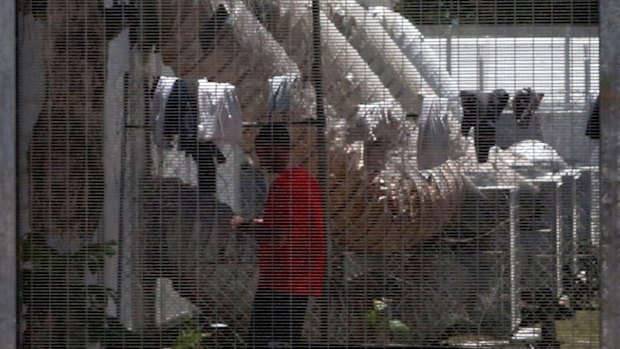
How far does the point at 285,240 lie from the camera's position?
5422mm

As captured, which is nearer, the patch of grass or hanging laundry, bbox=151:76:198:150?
the patch of grass

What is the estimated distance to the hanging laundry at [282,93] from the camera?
17.7ft

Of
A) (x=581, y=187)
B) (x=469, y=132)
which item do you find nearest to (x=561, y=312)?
(x=581, y=187)

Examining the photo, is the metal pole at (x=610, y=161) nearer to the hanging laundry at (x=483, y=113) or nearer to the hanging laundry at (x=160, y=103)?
the hanging laundry at (x=483, y=113)

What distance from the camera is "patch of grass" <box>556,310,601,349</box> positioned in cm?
532

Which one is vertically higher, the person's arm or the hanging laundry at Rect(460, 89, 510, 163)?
the hanging laundry at Rect(460, 89, 510, 163)

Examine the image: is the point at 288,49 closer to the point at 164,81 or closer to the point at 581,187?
the point at 164,81

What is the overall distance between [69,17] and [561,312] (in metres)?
2.49

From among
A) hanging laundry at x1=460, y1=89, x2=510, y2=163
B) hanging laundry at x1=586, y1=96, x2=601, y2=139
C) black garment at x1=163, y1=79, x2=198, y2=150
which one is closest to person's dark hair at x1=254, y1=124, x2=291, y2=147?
black garment at x1=163, y1=79, x2=198, y2=150

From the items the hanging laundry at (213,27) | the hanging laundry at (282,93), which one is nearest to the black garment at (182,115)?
the hanging laundry at (213,27)

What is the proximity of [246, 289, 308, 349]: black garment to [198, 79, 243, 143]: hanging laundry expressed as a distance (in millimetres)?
709

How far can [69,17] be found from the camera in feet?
18.0

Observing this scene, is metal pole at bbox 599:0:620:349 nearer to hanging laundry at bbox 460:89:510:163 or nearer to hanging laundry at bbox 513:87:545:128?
hanging laundry at bbox 513:87:545:128

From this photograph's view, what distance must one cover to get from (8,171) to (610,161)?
2585 mm
